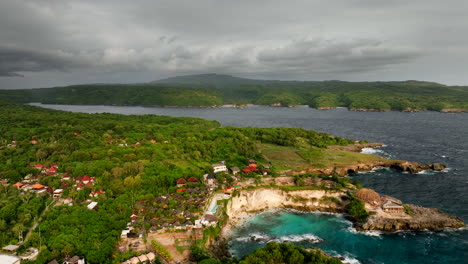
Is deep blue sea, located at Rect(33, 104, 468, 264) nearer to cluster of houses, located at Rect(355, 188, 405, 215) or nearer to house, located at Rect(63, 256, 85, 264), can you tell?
cluster of houses, located at Rect(355, 188, 405, 215)

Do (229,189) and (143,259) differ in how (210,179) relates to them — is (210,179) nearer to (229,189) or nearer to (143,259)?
(229,189)

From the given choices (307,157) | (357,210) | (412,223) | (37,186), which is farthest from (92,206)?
(307,157)

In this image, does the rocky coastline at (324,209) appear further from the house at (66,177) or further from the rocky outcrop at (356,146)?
the rocky outcrop at (356,146)

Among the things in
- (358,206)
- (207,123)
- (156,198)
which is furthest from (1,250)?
(207,123)

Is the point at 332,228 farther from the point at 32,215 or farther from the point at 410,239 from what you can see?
the point at 32,215

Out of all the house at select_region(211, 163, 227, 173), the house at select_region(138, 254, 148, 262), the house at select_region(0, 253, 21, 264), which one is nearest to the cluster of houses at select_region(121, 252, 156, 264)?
the house at select_region(138, 254, 148, 262)

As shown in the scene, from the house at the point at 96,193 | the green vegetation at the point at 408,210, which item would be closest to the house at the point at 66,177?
the house at the point at 96,193

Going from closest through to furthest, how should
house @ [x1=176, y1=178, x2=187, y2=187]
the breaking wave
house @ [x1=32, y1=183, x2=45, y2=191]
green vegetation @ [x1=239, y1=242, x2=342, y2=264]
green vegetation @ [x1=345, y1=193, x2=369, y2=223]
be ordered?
green vegetation @ [x1=239, y1=242, x2=342, y2=264] → the breaking wave → green vegetation @ [x1=345, y1=193, x2=369, y2=223] → house @ [x1=32, y1=183, x2=45, y2=191] → house @ [x1=176, y1=178, x2=187, y2=187]
